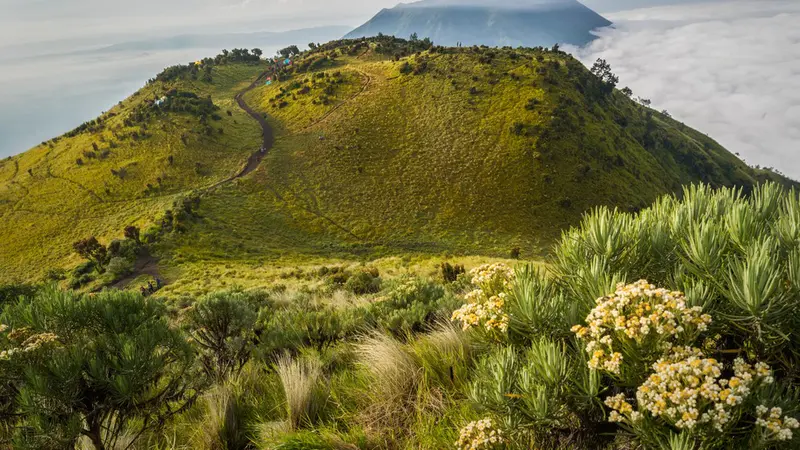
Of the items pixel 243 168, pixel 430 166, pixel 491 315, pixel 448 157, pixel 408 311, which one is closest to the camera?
pixel 491 315

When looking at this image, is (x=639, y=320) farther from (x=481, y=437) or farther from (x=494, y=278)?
(x=494, y=278)

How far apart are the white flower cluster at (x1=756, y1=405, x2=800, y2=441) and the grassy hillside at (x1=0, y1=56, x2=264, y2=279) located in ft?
177

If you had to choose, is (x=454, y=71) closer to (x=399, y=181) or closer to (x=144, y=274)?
(x=399, y=181)

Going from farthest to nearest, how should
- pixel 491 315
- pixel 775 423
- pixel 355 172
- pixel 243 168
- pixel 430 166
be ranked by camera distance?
1. pixel 430 166
2. pixel 355 172
3. pixel 243 168
4. pixel 491 315
5. pixel 775 423

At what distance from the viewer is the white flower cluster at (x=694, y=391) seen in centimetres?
178

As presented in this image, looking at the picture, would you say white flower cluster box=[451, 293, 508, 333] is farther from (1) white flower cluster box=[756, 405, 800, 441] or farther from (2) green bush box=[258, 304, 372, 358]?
(2) green bush box=[258, 304, 372, 358]

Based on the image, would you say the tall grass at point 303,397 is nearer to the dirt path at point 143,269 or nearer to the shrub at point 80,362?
the shrub at point 80,362

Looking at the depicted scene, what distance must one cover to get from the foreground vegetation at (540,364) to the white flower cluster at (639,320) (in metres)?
0.01

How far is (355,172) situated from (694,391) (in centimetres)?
6194

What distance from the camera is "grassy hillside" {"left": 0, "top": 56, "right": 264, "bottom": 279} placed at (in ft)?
156

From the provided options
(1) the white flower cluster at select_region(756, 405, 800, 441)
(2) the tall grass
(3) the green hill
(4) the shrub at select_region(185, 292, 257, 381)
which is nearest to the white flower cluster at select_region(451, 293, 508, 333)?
(1) the white flower cluster at select_region(756, 405, 800, 441)

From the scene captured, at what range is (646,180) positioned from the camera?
68.8 meters

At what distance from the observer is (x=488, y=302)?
2928 mm

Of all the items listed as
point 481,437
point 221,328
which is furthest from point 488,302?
point 221,328
